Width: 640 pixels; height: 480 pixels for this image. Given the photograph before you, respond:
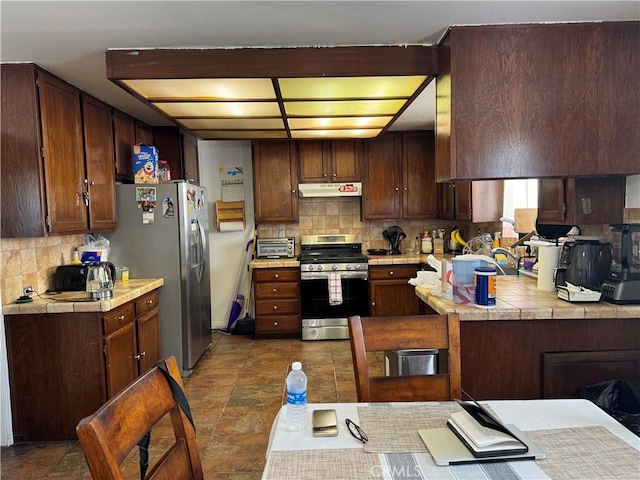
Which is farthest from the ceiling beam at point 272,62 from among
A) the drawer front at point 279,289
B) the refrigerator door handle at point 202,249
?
the drawer front at point 279,289

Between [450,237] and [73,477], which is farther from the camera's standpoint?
[450,237]

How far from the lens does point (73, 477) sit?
2236 mm

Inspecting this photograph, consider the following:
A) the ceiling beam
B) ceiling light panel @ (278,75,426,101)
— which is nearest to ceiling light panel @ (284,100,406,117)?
ceiling light panel @ (278,75,426,101)

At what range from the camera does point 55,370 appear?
2578mm

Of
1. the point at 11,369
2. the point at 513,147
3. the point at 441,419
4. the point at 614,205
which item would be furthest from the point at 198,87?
the point at 614,205

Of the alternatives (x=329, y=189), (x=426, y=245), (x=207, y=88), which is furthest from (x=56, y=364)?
(x=426, y=245)

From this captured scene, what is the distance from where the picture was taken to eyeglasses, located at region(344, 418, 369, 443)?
1096 mm

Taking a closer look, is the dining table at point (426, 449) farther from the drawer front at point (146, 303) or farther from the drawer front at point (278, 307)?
the drawer front at point (278, 307)

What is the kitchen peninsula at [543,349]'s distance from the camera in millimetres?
2047

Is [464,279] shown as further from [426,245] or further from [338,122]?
[426,245]

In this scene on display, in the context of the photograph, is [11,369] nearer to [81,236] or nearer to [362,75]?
[81,236]

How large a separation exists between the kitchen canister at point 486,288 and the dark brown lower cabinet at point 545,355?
0.10 metres

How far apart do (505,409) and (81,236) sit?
10.8ft

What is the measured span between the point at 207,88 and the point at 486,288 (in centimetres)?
196
